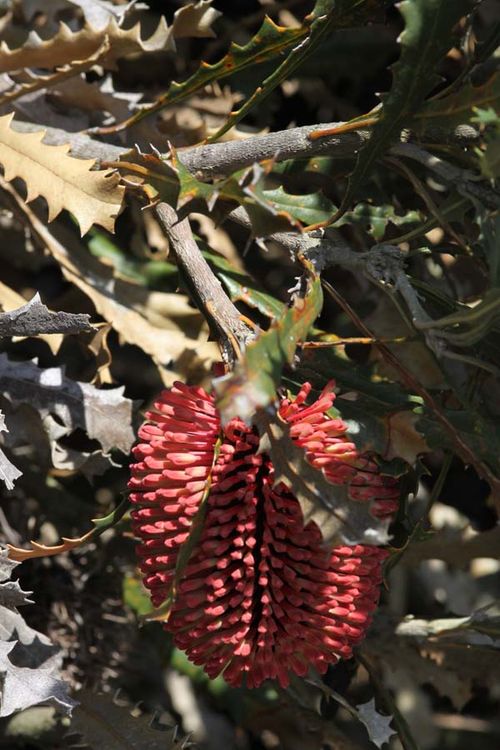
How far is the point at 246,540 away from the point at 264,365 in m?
0.18

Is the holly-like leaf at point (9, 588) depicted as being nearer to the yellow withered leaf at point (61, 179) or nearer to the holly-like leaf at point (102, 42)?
the yellow withered leaf at point (61, 179)

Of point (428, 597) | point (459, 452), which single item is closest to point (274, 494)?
point (459, 452)

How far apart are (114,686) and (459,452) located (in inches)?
25.2

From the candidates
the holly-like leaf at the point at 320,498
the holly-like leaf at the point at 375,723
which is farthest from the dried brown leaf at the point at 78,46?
the holly-like leaf at the point at 375,723

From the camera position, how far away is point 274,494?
2.73 ft

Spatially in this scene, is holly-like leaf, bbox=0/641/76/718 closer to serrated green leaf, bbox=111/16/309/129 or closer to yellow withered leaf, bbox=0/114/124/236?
yellow withered leaf, bbox=0/114/124/236

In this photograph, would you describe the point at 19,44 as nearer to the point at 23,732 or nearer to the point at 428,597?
the point at 23,732

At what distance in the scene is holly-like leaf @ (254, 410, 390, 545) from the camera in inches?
29.7

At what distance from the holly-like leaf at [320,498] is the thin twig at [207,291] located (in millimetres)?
86

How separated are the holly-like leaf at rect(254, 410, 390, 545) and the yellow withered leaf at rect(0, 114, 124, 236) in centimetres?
26

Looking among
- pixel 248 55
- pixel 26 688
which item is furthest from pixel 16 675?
pixel 248 55

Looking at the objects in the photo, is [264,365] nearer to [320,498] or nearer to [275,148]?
[320,498]

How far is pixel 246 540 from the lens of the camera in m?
0.83

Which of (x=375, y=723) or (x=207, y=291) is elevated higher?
(x=207, y=291)
